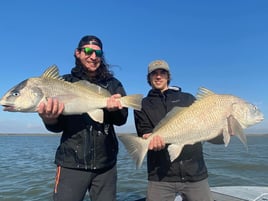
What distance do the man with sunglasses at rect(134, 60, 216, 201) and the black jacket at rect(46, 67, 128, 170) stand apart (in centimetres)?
60

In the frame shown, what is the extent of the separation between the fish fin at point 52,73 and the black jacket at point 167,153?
62.1 inches

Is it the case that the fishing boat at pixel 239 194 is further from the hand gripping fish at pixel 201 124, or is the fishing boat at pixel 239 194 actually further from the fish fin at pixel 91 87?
the fish fin at pixel 91 87

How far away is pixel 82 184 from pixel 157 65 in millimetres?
2246

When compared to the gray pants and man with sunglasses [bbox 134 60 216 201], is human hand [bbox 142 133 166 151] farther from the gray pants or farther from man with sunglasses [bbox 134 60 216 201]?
the gray pants

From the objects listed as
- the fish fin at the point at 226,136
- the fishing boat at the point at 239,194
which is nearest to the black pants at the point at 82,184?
the fish fin at the point at 226,136

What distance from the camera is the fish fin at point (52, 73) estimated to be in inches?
164

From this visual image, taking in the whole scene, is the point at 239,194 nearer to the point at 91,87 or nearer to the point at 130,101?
the point at 130,101

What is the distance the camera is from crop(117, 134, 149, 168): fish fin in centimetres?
455

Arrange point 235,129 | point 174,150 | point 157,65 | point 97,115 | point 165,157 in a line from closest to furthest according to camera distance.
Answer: point 97,115, point 235,129, point 174,150, point 165,157, point 157,65

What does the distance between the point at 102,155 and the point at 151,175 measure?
1051 mm

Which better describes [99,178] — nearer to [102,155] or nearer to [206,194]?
[102,155]

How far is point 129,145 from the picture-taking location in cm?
462

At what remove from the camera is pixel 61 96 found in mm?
4055

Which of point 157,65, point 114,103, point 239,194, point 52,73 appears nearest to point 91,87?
point 114,103
